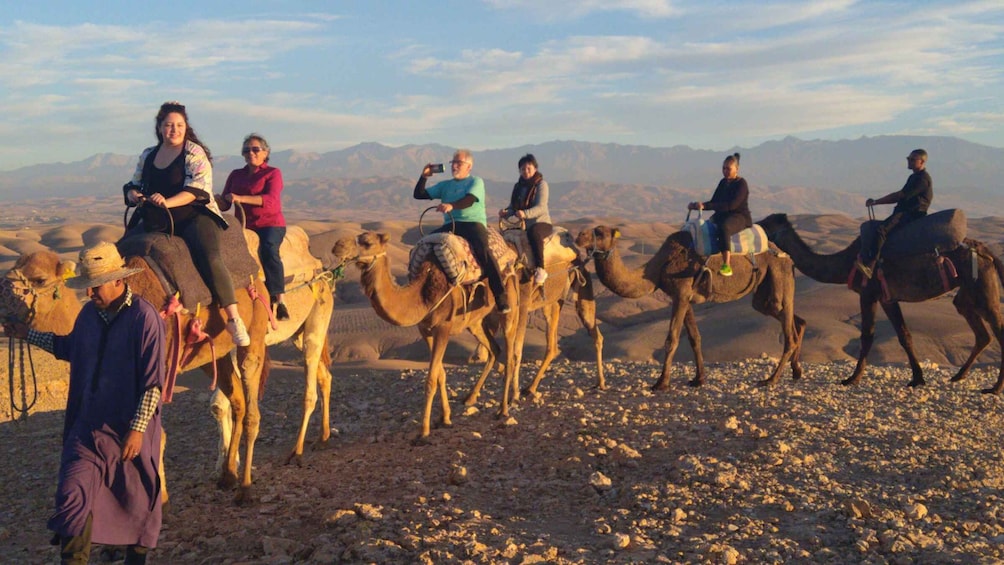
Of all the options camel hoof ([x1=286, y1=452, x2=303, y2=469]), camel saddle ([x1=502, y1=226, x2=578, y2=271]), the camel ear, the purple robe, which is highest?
the camel ear

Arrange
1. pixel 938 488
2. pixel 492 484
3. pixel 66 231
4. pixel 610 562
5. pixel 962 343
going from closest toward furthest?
pixel 610 562, pixel 938 488, pixel 492 484, pixel 962 343, pixel 66 231

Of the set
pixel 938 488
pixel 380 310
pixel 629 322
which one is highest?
pixel 380 310

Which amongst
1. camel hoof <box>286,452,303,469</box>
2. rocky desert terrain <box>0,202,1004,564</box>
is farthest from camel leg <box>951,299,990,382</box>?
camel hoof <box>286,452,303,469</box>

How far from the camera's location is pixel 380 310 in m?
8.15

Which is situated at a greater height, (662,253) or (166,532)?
(662,253)

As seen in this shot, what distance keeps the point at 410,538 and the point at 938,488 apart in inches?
175

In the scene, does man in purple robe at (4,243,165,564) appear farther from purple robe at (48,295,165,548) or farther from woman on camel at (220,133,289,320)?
woman on camel at (220,133,289,320)

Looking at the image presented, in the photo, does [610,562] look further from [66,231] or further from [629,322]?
[66,231]

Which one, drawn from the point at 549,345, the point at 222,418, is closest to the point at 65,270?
the point at 222,418

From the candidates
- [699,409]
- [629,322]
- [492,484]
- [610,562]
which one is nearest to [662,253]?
[699,409]

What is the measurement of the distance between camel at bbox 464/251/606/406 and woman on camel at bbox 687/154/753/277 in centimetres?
185

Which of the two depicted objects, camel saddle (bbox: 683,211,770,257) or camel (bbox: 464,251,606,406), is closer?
camel (bbox: 464,251,606,406)

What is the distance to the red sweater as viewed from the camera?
7.76m

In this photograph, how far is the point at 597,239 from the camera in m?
10.9
